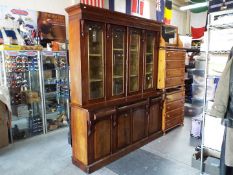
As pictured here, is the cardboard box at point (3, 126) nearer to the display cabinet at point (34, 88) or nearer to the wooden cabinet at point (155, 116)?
the display cabinet at point (34, 88)

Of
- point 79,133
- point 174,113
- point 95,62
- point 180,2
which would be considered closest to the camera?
point 79,133

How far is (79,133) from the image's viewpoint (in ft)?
9.26

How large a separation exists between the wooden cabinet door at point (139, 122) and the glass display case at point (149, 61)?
0.49 m

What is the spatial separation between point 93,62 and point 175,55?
6.61ft

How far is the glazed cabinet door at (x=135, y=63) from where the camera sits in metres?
3.39

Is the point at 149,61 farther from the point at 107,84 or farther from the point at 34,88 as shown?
the point at 34,88

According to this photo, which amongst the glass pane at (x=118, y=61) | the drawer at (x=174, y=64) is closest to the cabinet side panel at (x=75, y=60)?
the glass pane at (x=118, y=61)

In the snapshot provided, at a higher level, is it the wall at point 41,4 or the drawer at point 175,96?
the wall at point 41,4

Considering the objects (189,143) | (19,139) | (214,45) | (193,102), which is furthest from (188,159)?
(193,102)

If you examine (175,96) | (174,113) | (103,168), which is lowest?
(103,168)

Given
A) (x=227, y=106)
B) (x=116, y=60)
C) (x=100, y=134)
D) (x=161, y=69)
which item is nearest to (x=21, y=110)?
(x=100, y=134)

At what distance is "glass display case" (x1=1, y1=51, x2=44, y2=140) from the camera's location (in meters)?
3.76

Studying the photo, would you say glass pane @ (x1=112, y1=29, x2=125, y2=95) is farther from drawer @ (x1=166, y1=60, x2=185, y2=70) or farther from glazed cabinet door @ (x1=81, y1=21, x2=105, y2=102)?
drawer @ (x1=166, y1=60, x2=185, y2=70)

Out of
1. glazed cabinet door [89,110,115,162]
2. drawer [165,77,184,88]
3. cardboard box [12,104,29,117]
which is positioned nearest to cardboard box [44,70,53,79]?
cardboard box [12,104,29,117]
